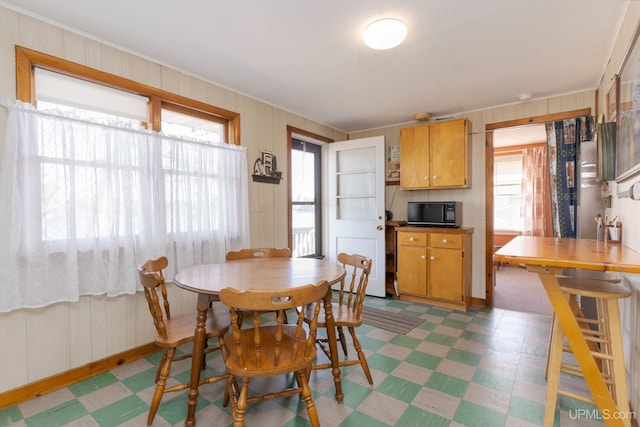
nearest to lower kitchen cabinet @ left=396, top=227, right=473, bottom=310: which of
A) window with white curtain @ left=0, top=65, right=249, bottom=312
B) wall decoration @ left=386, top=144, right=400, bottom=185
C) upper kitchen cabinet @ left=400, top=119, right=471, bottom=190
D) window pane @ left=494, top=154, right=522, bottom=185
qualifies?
upper kitchen cabinet @ left=400, top=119, right=471, bottom=190

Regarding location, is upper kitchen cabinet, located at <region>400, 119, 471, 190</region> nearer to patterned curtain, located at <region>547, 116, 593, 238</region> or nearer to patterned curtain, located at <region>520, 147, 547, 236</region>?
patterned curtain, located at <region>547, 116, 593, 238</region>

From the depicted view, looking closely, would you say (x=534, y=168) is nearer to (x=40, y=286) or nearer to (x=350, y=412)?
(x=350, y=412)

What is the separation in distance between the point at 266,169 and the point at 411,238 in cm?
198

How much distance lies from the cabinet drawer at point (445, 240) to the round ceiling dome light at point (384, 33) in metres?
2.26

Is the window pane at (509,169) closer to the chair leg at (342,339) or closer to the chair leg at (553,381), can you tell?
the chair leg at (553,381)

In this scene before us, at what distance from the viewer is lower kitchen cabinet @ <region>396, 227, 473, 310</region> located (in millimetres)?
3443

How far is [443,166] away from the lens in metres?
3.66

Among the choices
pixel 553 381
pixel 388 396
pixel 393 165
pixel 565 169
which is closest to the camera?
pixel 553 381

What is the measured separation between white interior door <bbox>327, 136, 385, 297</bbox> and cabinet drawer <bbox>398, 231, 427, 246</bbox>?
0.24 metres

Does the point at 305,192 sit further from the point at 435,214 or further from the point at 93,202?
the point at 93,202

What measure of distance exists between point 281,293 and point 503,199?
21.0 ft

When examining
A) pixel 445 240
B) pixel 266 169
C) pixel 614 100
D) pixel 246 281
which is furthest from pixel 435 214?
pixel 246 281

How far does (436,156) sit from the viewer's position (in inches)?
146

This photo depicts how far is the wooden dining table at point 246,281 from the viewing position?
1604mm
